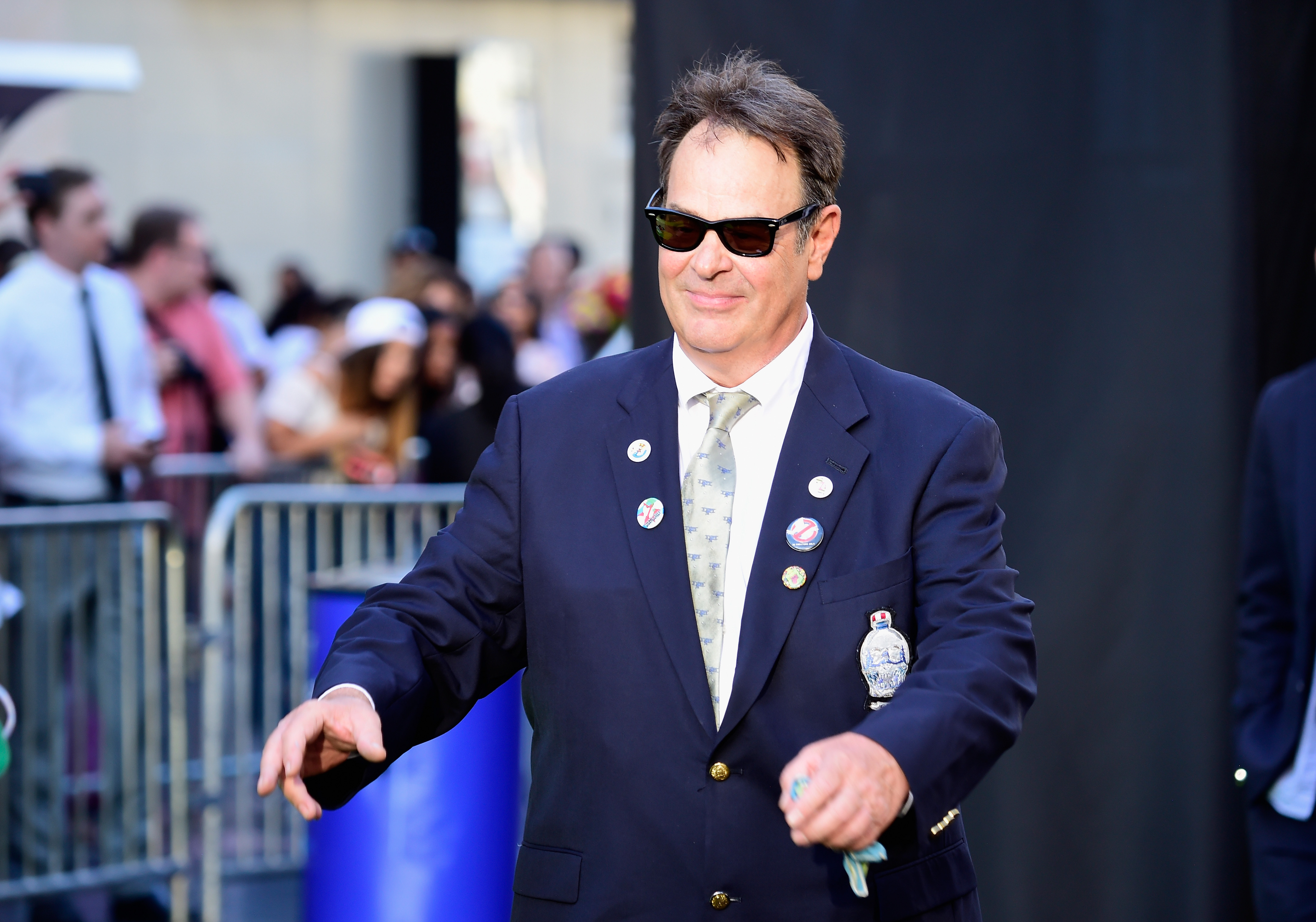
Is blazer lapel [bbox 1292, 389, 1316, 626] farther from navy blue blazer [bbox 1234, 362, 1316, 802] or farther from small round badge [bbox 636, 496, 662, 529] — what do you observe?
small round badge [bbox 636, 496, 662, 529]

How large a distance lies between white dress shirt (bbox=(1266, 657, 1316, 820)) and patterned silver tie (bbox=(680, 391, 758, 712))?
1815mm

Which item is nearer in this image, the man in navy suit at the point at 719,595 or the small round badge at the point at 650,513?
the man in navy suit at the point at 719,595

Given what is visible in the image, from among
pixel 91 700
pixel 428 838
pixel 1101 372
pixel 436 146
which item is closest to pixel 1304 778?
pixel 1101 372

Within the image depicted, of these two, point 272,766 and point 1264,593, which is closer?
point 272,766

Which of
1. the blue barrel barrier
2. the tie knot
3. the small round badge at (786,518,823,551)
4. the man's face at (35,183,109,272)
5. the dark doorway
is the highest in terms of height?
the dark doorway

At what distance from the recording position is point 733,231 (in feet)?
8.22

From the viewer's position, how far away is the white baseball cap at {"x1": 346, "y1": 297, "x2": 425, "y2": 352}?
297 inches

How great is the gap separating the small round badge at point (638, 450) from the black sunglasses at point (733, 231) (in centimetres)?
32

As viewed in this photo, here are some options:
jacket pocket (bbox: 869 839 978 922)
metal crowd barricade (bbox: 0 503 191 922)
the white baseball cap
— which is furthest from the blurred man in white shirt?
jacket pocket (bbox: 869 839 978 922)

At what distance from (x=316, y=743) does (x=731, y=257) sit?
1001mm

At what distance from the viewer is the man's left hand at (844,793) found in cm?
204

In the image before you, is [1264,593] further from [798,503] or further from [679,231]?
[679,231]

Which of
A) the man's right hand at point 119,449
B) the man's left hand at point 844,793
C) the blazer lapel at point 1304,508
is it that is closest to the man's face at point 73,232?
the man's right hand at point 119,449

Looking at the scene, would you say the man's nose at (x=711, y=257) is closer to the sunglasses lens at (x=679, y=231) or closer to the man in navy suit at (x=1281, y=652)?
the sunglasses lens at (x=679, y=231)
